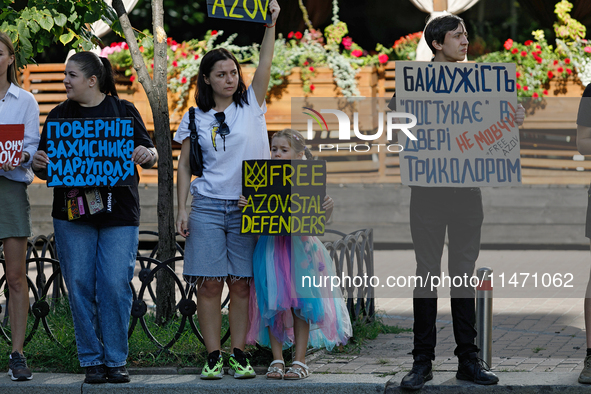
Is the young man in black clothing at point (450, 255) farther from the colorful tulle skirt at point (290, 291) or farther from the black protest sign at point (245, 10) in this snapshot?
the black protest sign at point (245, 10)

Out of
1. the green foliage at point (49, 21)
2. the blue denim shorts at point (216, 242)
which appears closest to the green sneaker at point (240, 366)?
the blue denim shorts at point (216, 242)

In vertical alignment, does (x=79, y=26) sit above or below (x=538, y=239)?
above

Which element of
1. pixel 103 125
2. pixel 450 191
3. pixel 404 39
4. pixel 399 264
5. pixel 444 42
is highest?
pixel 404 39

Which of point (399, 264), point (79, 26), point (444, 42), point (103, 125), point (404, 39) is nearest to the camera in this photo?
point (444, 42)

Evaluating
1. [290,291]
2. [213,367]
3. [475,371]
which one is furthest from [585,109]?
[213,367]

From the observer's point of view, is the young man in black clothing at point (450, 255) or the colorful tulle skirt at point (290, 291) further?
the colorful tulle skirt at point (290, 291)

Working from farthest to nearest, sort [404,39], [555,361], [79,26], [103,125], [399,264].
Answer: [404,39]
[399,264]
[79,26]
[555,361]
[103,125]

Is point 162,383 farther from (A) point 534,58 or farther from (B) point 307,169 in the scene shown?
(A) point 534,58

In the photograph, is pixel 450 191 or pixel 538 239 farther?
pixel 538 239

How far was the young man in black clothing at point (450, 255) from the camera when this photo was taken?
4238mm

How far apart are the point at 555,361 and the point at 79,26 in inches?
165

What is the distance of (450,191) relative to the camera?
4258mm

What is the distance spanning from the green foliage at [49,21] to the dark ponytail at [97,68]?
33.1 inches

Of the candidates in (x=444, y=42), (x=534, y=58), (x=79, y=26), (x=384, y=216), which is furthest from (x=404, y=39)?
(x=444, y=42)
